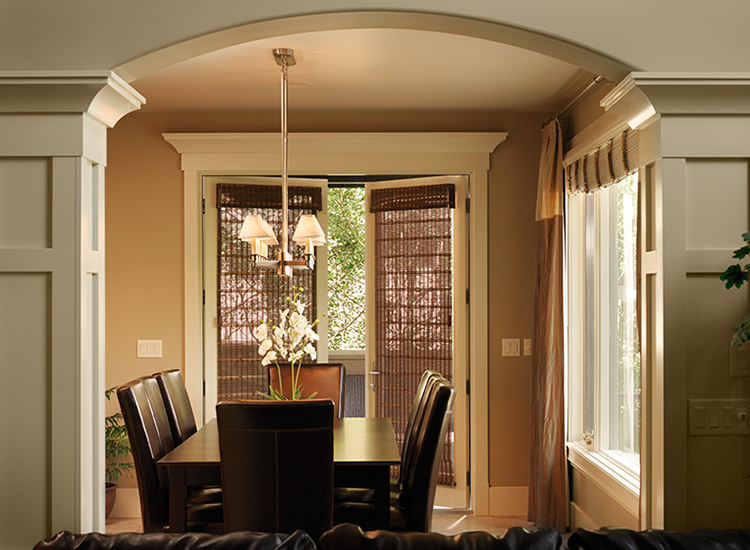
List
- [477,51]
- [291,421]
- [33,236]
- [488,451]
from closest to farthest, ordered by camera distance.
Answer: [33,236], [291,421], [477,51], [488,451]

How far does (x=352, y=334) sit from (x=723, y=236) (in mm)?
6820

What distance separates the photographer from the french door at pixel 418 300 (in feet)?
14.8

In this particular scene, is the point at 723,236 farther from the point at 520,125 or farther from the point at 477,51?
the point at 520,125

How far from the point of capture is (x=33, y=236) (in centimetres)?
182

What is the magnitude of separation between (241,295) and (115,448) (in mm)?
1277

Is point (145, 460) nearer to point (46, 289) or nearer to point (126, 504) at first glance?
point (46, 289)

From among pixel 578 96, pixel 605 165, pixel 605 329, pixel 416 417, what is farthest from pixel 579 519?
pixel 578 96

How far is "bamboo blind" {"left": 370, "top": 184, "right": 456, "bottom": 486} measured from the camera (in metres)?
4.57

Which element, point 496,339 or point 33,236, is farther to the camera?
point 496,339

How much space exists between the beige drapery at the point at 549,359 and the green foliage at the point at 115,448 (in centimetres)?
262

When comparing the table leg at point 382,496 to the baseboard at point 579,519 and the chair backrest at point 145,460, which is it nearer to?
the chair backrest at point 145,460

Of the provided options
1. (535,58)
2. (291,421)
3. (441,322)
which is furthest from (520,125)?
(291,421)

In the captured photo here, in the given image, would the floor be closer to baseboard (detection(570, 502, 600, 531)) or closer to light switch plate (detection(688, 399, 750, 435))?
baseboard (detection(570, 502, 600, 531))

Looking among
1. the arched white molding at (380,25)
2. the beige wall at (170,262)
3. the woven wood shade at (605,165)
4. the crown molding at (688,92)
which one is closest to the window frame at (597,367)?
the woven wood shade at (605,165)
